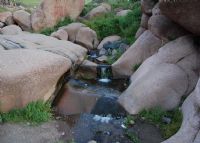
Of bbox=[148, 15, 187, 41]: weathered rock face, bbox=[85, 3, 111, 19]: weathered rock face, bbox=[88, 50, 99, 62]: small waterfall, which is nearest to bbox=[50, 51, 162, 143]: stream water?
bbox=[148, 15, 187, 41]: weathered rock face

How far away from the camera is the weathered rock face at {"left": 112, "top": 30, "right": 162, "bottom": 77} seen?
1246 centimetres

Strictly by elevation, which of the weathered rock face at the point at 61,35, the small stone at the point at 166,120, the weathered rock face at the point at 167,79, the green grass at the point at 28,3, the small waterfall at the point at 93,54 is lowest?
the green grass at the point at 28,3

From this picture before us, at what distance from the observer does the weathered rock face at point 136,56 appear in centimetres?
1246

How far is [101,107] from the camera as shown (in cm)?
1006

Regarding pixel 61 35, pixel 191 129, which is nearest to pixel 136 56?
pixel 61 35

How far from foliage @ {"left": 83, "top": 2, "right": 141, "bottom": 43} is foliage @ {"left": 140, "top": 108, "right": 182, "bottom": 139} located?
6.66m

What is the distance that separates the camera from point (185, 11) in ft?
31.5

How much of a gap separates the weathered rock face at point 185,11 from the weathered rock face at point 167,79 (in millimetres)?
714

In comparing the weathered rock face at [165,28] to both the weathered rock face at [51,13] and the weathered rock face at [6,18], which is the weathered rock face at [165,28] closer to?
the weathered rock face at [51,13]

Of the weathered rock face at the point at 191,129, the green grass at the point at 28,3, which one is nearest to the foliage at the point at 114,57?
the weathered rock face at the point at 191,129

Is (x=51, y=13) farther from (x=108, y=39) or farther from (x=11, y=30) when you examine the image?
(x=108, y=39)

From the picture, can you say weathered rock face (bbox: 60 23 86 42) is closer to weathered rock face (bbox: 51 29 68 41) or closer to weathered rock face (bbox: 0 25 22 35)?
weathered rock face (bbox: 51 29 68 41)

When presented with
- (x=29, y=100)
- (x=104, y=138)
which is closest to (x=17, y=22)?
(x=29, y=100)

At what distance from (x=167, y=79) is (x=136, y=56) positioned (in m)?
2.92
